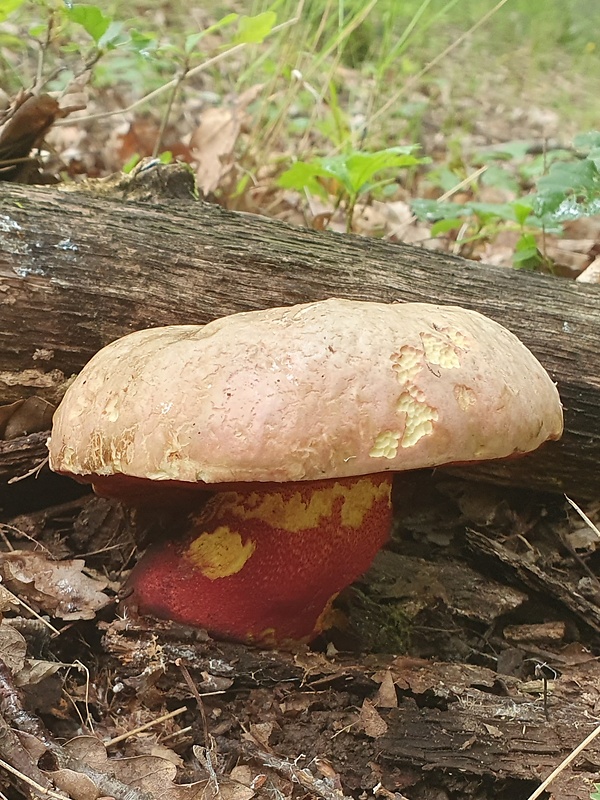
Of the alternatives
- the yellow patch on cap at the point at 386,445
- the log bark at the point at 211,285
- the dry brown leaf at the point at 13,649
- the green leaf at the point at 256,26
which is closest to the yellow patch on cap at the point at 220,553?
the dry brown leaf at the point at 13,649

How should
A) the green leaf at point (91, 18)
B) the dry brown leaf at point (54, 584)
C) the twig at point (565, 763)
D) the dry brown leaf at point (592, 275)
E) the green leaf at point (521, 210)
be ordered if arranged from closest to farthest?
the twig at point (565, 763) < the dry brown leaf at point (54, 584) < the green leaf at point (91, 18) < the dry brown leaf at point (592, 275) < the green leaf at point (521, 210)

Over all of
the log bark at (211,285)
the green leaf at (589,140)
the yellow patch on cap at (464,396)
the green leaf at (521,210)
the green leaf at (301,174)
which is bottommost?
the log bark at (211,285)

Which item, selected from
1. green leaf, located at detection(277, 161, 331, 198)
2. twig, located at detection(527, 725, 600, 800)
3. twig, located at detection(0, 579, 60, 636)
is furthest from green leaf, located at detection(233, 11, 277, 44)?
twig, located at detection(527, 725, 600, 800)

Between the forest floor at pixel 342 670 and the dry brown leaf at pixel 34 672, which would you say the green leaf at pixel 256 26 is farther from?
the dry brown leaf at pixel 34 672

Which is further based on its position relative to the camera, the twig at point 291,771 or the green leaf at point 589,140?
the green leaf at point 589,140

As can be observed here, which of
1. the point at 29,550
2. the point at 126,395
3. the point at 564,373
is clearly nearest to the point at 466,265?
the point at 564,373

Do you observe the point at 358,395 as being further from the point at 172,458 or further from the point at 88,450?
the point at 88,450

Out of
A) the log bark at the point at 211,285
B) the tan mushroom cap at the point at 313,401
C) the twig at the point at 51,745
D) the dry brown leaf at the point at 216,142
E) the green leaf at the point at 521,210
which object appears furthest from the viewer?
the dry brown leaf at the point at 216,142
